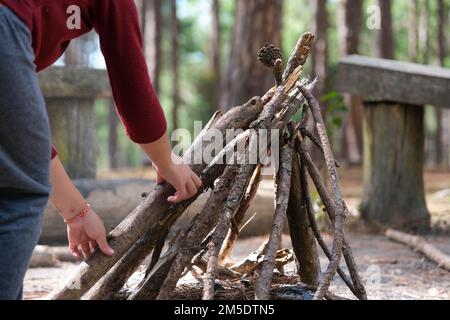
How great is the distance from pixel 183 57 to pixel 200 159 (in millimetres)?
32645

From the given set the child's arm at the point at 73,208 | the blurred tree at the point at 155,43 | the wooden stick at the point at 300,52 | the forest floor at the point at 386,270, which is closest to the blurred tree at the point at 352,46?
the blurred tree at the point at 155,43

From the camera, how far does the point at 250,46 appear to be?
9.69m

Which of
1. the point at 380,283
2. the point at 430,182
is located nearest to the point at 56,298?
the point at 380,283

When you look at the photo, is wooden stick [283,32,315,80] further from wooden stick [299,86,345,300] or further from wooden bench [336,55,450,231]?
wooden bench [336,55,450,231]

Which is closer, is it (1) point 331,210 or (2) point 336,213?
(2) point 336,213

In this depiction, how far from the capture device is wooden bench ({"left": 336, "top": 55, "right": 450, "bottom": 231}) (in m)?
5.79

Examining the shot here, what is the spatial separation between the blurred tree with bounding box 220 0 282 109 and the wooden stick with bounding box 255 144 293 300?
23.1 feet

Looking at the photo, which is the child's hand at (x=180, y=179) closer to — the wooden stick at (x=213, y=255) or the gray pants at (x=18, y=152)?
the wooden stick at (x=213, y=255)

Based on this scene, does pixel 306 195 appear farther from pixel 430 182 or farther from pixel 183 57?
pixel 183 57

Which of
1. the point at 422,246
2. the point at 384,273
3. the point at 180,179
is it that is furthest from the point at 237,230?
the point at 422,246

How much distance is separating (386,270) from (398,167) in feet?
5.22

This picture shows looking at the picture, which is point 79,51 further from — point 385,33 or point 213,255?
point 385,33

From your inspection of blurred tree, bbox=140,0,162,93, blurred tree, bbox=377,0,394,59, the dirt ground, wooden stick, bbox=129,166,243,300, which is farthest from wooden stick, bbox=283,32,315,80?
blurred tree, bbox=140,0,162,93
